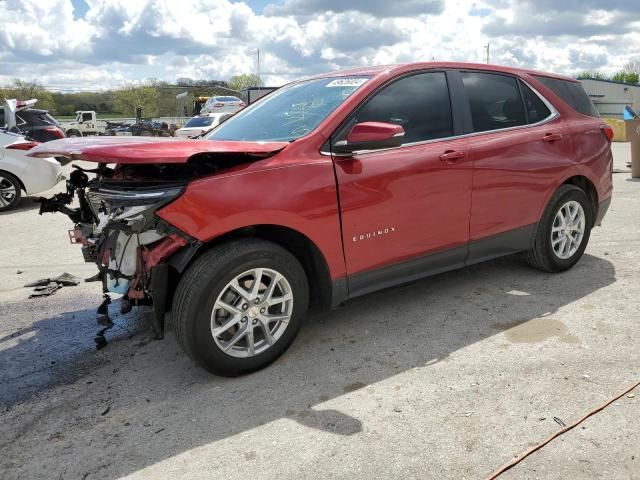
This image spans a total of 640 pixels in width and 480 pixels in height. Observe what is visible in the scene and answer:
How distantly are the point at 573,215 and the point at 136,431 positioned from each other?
391 centimetres

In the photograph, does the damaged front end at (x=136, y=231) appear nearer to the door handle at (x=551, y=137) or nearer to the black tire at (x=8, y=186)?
the door handle at (x=551, y=137)

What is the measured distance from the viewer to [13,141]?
29.6 feet

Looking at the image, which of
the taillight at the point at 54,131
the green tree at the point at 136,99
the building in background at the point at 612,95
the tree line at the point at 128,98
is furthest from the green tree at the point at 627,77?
the taillight at the point at 54,131

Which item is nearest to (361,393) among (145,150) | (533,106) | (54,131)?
(145,150)

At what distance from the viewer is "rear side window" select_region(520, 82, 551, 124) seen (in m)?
4.38

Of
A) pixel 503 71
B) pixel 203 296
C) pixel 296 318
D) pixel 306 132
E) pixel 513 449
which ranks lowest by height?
pixel 513 449

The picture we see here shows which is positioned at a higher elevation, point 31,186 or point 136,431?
point 31,186

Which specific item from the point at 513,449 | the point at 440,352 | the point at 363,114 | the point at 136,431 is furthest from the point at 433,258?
the point at 136,431

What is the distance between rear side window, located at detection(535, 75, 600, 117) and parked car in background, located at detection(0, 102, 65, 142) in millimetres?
10774

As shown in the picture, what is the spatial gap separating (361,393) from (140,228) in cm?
150

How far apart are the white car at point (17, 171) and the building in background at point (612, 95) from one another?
53379 mm

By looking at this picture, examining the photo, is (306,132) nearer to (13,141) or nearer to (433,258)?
(433,258)

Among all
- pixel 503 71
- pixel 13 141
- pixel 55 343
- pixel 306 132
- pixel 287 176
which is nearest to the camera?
pixel 287 176

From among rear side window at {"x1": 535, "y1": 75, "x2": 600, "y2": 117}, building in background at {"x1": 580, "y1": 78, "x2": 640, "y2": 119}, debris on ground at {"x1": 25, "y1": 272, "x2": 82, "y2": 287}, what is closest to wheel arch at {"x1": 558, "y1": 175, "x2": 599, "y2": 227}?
rear side window at {"x1": 535, "y1": 75, "x2": 600, "y2": 117}
